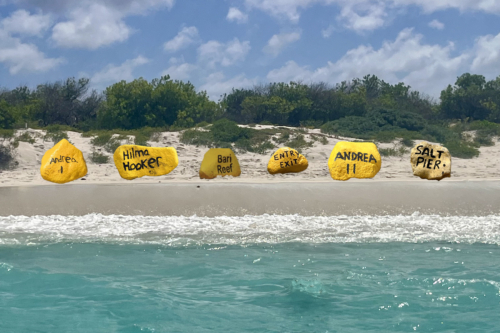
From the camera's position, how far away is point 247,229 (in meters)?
10.4

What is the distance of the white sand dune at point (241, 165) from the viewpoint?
1494 cm

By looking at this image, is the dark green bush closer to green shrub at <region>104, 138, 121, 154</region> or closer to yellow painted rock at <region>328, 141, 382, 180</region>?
green shrub at <region>104, 138, 121, 154</region>

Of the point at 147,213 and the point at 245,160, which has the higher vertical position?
the point at 245,160

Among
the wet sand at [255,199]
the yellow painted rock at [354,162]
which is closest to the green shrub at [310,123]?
the yellow painted rock at [354,162]

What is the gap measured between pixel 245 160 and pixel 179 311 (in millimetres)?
11713

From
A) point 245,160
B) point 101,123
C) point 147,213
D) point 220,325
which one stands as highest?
point 101,123

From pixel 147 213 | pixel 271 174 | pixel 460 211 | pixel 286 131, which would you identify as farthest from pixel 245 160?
pixel 460 211

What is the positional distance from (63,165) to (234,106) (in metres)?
25.5

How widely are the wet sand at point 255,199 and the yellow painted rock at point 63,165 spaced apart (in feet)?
5.08

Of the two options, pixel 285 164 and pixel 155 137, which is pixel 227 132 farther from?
pixel 285 164

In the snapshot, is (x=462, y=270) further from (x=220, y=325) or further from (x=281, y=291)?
(x=220, y=325)

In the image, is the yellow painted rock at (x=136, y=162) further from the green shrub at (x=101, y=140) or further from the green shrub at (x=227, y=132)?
the green shrub at (x=227, y=132)

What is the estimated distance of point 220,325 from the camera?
20.5ft

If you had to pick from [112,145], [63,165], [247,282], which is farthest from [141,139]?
[247,282]
